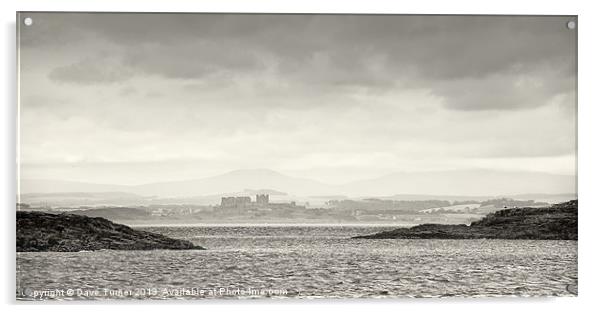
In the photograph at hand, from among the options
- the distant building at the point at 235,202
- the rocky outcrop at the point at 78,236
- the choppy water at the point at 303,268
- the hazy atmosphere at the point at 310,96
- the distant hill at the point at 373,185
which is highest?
the hazy atmosphere at the point at 310,96

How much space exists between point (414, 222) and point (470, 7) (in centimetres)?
109

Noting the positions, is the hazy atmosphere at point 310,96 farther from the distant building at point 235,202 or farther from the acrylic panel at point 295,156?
the distant building at point 235,202

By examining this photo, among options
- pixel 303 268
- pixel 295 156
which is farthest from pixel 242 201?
pixel 303 268

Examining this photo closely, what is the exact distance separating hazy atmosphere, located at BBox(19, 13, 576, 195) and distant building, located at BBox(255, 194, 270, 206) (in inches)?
4.8

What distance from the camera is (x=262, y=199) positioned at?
3.79m

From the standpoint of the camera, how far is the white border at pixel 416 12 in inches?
148

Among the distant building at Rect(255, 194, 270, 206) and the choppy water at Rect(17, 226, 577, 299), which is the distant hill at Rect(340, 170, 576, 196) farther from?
the distant building at Rect(255, 194, 270, 206)

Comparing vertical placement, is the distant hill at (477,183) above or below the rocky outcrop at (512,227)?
above

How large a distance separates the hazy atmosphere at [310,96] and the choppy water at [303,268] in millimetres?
277

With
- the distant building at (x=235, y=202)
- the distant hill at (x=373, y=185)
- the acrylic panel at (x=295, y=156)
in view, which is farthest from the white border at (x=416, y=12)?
the distant building at (x=235, y=202)

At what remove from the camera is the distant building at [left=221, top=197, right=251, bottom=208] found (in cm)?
378

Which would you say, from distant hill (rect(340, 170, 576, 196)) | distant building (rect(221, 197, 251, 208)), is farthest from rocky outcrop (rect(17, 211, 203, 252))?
distant hill (rect(340, 170, 576, 196))

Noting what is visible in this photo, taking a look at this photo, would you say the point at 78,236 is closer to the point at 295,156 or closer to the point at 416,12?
the point at 295,156

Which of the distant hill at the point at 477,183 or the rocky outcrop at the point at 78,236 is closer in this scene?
the rocky outcrop at the point at 78,236
